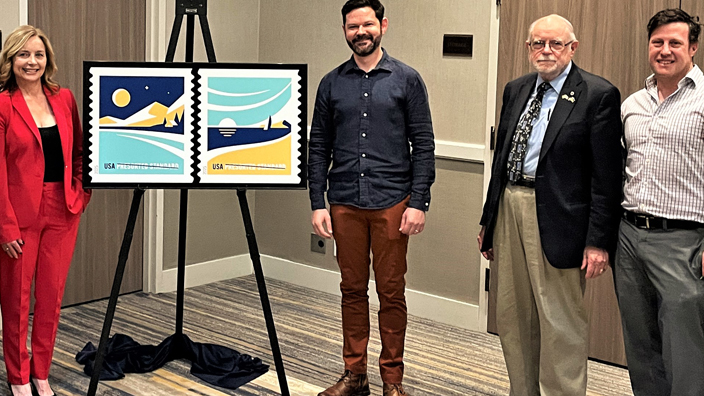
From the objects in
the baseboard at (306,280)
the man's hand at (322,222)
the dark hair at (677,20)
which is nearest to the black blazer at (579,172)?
the dark hair at (677,20)

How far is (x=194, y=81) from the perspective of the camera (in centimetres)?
333

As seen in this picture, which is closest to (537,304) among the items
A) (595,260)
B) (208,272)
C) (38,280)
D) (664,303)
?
(595,260)

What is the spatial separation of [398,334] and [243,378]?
772 millimetres

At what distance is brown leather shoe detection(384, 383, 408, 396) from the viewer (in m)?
3.47

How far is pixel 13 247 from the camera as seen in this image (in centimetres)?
331

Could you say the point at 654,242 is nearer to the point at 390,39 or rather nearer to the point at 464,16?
the point at 464,16

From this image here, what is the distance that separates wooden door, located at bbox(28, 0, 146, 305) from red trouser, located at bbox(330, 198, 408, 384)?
1983mm

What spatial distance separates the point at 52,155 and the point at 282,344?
153 cm

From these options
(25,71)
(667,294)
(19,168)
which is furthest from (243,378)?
(667,294)

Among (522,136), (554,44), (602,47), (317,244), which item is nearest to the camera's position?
(554,44)

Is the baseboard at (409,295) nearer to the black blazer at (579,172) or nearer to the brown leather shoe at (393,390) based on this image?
the brown leather shoe at (393,390)

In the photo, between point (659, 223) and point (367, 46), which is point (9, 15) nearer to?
point (367, 46)

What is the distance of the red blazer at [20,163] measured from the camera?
3.28m

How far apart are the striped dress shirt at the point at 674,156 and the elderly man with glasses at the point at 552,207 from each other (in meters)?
0.10
